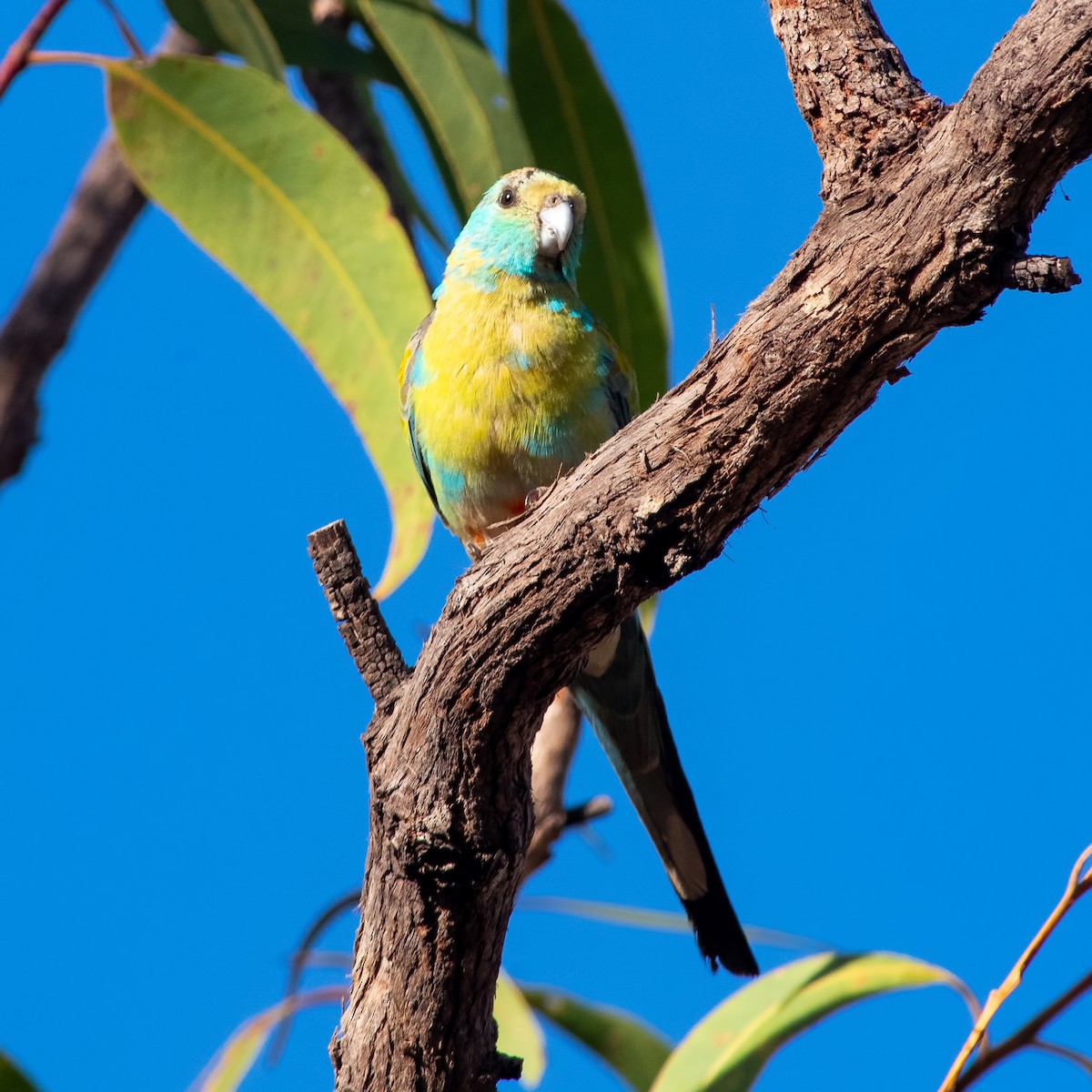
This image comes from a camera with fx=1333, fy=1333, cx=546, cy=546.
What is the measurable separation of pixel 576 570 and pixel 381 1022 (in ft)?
2.61

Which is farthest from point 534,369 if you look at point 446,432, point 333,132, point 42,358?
point 42,358

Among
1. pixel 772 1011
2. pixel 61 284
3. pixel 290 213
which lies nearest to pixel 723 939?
pixel 772 1011

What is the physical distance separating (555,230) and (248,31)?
3.70ft

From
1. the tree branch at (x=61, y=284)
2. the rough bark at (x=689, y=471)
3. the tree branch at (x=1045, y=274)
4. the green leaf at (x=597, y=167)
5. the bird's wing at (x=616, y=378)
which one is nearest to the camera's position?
the tree branch at (x=1045, y=274)

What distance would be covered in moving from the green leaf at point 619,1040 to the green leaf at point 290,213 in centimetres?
168

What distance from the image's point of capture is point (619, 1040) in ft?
12.6

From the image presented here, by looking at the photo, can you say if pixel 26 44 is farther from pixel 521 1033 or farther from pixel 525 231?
pixel 521 1033

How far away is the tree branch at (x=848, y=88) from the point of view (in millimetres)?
1861

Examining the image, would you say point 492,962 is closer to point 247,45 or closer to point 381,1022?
point 381,1022

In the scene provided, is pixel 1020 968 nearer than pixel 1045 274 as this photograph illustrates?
No

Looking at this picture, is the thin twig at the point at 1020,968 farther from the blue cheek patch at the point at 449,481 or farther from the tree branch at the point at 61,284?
the tree branch at the point at 61,284

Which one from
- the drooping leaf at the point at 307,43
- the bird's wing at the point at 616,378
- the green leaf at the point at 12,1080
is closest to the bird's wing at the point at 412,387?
the bird's wing at the point at 616,378

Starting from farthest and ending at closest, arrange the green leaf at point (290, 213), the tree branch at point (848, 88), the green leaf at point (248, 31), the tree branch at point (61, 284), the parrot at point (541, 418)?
1. the tree branch at point (61, 284)
2. the green leaf at point (248, 31)
3. the green leaf at point (290, 213)
4. the parrot at point (541, 418)
5. the tree branch at point (848, 88)

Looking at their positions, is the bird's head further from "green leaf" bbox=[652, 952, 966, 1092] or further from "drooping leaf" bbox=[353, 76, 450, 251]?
"green leaf" bbox=[652, 952, 966, 1092]
